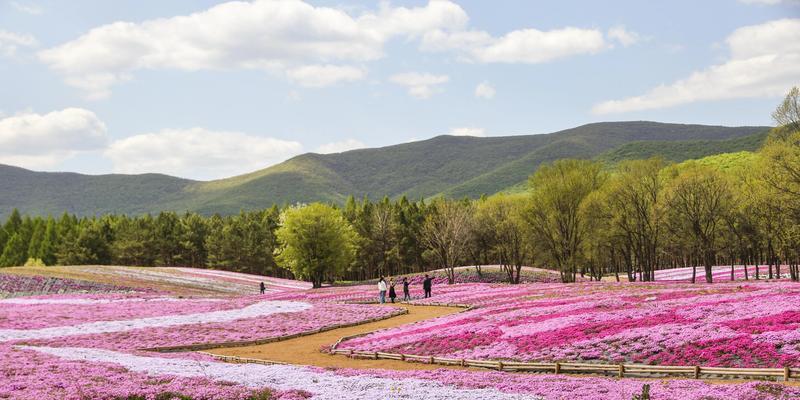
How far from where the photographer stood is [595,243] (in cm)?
8206

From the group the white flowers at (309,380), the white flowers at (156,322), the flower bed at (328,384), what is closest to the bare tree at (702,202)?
the white flowers at (156,322)

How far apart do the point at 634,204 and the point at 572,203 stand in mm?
8204

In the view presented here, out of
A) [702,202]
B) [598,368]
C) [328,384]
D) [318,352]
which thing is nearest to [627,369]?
[598,368]

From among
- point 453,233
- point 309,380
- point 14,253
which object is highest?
point 453,233

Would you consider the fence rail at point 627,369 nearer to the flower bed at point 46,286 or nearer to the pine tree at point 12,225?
the flower bed at point 46,286

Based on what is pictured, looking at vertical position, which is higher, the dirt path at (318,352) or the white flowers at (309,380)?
the white flowers at (309,380)

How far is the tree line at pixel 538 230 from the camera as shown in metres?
64.2

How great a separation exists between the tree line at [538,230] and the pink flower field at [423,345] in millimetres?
26098

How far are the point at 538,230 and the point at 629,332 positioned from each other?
2153 inches

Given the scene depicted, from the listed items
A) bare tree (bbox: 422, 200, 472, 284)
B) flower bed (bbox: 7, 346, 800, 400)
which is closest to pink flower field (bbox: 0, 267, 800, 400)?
flower bed (bbox: 7, 346, 800, 400)

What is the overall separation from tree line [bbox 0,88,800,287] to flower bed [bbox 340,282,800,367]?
26247mm

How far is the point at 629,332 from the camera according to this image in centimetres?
2783

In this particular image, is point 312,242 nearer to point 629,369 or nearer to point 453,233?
point 453,233

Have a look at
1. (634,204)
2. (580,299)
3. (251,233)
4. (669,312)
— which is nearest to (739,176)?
(634,204)
